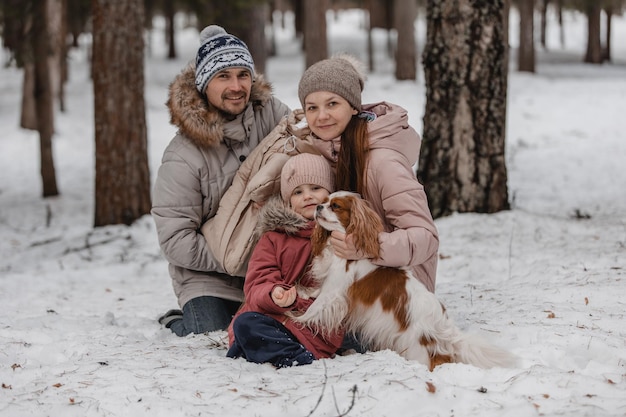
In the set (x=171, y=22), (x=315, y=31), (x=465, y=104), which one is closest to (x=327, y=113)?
(x=465, y=104)

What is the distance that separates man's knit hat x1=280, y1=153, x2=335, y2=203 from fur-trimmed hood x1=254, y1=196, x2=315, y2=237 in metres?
0.11

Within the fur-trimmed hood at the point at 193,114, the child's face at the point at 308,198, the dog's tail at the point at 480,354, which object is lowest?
the dog's tail at the point at 480,354

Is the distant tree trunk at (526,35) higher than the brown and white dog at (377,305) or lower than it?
higher

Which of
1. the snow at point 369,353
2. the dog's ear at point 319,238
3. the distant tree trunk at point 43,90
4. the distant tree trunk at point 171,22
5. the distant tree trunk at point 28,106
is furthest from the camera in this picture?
the distant tree trunk at point 171,22

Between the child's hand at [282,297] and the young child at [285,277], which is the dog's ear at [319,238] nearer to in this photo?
the young child at [285,277]

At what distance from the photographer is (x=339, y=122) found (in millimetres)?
3754

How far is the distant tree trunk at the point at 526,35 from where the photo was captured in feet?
67.4

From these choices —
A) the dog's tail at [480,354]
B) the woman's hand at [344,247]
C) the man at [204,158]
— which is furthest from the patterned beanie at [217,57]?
the dog's tail at [480,354]

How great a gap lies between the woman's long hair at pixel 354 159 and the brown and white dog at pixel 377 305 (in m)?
0.24

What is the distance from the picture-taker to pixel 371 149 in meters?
3.74

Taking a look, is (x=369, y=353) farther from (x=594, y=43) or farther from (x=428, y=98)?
(x=594, y=43)

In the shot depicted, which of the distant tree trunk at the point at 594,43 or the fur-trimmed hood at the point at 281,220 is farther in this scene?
the distant tree trunk at the point at 594,43

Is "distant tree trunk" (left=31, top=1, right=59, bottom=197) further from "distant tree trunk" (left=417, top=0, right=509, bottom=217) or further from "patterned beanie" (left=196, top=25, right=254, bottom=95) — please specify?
"patterned beanie" (left=196, top=25, right=254, bottom=95)

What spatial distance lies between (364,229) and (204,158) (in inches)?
60.3
